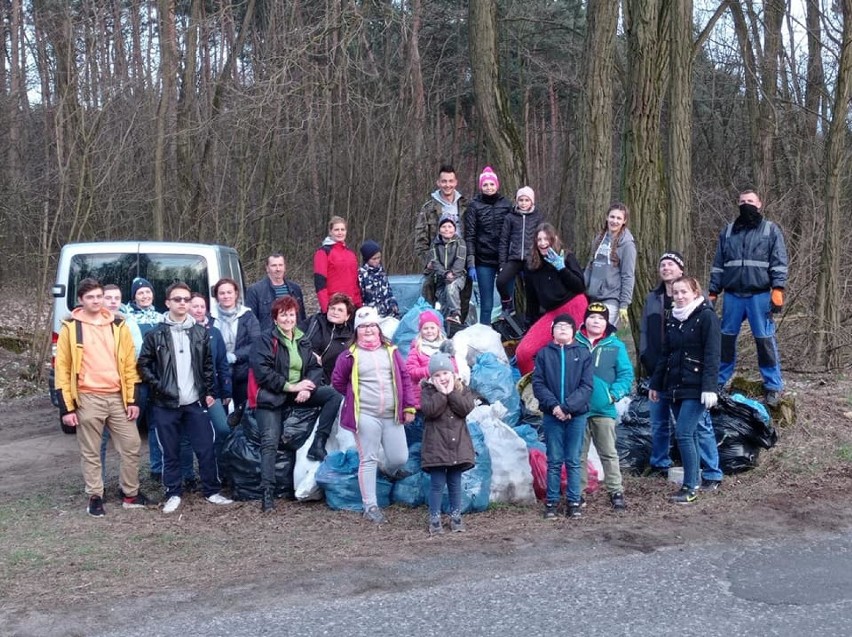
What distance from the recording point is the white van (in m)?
9.71

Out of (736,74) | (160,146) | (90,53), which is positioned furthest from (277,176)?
(736,74)

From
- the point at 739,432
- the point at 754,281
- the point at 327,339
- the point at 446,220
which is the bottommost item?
the point at 739,432

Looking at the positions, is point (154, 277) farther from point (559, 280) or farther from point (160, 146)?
point (160, 146)

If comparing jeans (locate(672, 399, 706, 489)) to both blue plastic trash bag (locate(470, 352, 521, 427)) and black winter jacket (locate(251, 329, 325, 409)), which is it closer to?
blue plastic trash bag (locate(470, 352, 521, 427))

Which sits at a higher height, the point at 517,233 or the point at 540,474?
the point at 517,233

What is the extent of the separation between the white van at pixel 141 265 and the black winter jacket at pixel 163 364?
241 centimetres

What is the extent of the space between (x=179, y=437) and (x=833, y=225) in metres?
7.48

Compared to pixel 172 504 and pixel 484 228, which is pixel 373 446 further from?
pixel 484 228

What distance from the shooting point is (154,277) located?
9805 mm

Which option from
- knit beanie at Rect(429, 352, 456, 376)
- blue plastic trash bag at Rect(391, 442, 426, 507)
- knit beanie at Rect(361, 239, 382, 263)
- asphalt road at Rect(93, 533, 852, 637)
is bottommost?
asphalt road at Rect(93, 533, 852, 637)

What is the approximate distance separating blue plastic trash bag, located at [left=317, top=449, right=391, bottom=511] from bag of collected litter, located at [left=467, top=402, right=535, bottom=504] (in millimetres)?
839

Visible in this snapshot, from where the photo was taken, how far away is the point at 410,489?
725cm

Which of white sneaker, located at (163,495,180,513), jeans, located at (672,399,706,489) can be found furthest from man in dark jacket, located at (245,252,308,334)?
jeans, located at (672,399,706,489)

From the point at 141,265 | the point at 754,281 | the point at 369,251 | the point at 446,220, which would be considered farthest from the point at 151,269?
the point at 754,281
